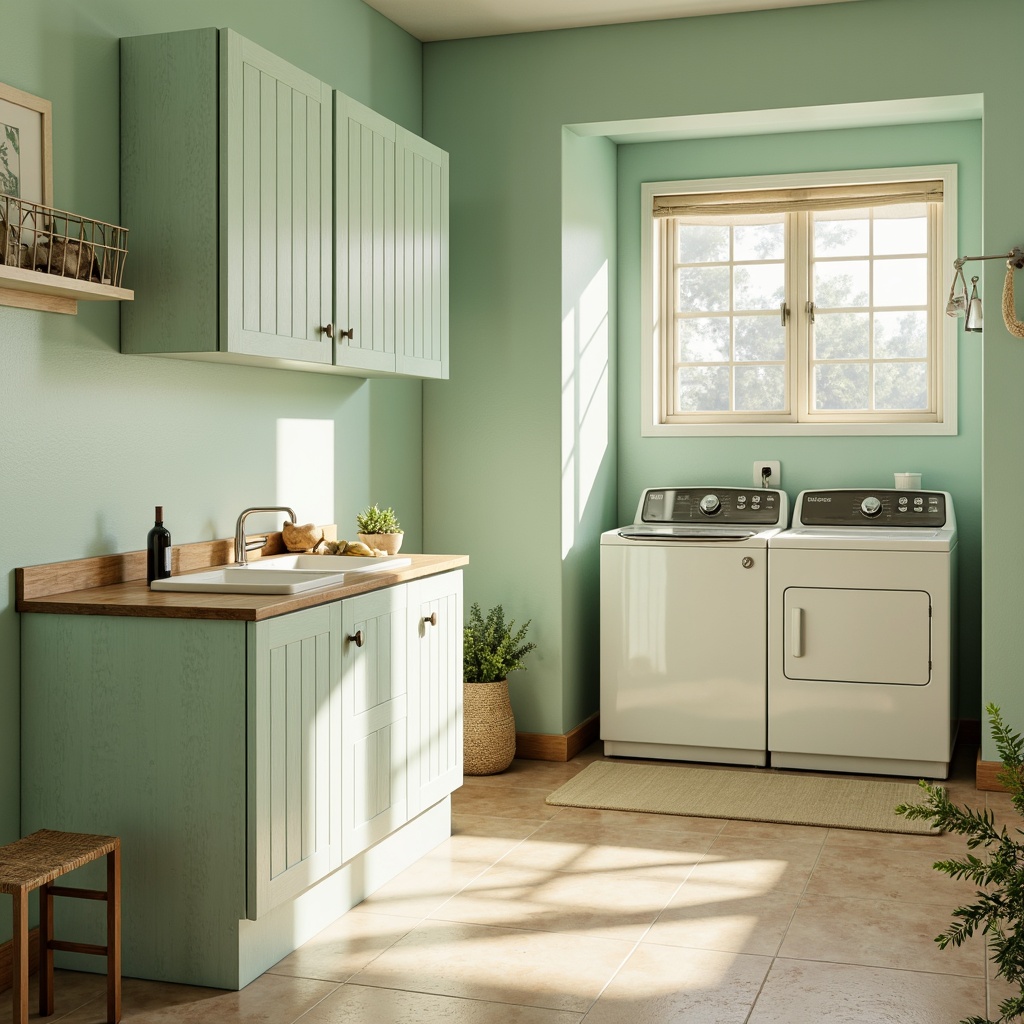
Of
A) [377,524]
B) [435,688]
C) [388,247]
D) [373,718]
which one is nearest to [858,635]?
[435,688]

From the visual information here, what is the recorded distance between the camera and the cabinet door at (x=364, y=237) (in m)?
3.39

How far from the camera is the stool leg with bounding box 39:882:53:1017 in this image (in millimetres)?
2475

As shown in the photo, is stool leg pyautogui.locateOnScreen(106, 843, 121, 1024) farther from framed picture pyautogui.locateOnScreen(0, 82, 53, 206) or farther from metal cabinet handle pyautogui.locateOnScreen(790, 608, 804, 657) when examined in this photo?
metal cabinet handle pyautogui.locateOnScreen(790, 608, 804, 657)

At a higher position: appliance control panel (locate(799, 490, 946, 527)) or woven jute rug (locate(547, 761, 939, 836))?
appliance control panel (locate(799, 490, 946, 527))

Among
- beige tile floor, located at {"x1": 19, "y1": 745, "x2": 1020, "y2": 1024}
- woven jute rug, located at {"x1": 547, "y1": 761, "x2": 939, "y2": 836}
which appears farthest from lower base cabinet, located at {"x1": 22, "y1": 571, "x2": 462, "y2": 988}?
woven jute rug, located at {"x1": 547, "y1": 761, "x2": 939, "y2": 836}

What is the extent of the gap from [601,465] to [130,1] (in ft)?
8.70

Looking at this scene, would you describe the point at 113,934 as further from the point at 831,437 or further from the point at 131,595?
the point at 831,437

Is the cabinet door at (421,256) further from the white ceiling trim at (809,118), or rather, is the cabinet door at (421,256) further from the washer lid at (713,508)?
the washer lid at (713,508)

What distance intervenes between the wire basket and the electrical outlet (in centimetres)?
295

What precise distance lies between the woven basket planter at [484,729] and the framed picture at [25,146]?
232 cm

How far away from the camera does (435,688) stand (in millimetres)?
3512

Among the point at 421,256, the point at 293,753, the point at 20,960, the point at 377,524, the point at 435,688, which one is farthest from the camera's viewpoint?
the point at 421,256

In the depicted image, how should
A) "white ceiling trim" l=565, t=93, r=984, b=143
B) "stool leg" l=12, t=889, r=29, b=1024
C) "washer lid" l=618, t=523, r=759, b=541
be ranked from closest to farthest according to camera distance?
"stool leg" l=12, t=889, r=29, b=1024 → "white ceiling trim" l=565, t=93, r=984, b=143 → "washer lid" l=618, t=523, r=759, b=541

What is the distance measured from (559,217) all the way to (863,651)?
6.24ft
